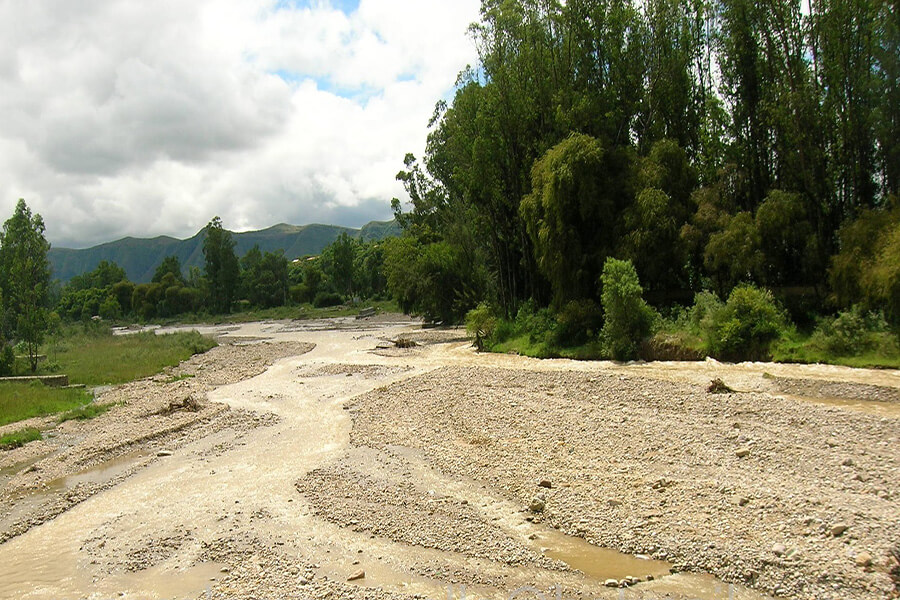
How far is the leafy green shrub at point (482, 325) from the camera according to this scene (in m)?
34.0

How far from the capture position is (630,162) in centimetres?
2841

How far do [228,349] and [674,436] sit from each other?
40139mm

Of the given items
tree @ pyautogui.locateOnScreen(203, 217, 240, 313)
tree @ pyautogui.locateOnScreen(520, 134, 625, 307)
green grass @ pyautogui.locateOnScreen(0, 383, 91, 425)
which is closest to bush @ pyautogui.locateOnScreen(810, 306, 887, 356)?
tree @ pyautogui.locateOnScreen(520, 134, 625, 307)

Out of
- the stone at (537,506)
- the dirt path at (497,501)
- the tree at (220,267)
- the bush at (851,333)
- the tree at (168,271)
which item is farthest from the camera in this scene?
the tree at (168,271)

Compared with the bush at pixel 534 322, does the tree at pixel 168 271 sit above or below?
above

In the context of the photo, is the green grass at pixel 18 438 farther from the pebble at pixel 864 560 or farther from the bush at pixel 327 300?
the bush at pixel 327 300

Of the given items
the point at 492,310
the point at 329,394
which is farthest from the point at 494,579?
the point at 492,310

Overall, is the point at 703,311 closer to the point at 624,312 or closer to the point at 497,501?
the point at 624,312

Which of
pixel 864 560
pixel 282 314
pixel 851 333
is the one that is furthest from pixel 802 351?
pixel 282 314

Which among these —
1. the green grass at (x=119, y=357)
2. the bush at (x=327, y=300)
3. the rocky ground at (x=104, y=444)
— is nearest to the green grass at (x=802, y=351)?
the rocky ground at (x=104, y=444)

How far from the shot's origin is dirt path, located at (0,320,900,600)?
746 centimetres

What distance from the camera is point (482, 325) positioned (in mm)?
34250

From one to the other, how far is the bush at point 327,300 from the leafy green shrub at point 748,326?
91.8 metres

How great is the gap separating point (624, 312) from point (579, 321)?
3.25 m
